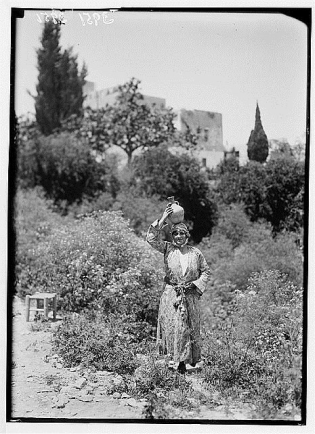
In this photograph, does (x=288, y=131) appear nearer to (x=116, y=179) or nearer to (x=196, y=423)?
(x=116, y=179)

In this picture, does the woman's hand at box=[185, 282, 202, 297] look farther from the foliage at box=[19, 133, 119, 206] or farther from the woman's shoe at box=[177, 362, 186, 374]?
the foliage at box=[19, 133, 119, 206]

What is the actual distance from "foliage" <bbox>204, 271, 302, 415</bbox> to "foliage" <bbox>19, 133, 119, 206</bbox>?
1220 mm

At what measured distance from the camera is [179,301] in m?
4.42

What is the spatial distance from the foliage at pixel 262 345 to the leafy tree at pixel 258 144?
2.61ft

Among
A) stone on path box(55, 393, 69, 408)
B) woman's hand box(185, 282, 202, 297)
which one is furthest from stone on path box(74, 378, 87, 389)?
woman's hand box(185, 282, 202, 297)

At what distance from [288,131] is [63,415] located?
2402mm

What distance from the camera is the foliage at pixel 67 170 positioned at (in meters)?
4.70

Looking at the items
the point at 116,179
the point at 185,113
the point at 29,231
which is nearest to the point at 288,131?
the point at 185,113

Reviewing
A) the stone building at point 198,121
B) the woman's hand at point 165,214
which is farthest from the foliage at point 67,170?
the woman's hand at point 165,214

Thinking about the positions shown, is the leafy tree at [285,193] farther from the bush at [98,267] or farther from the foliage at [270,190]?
the bush at [98,267]

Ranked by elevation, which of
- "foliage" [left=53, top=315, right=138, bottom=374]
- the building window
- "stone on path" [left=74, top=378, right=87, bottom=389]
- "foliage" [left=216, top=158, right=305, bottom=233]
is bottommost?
"stone on path" [left=74, top=378, right=87, bottom=389]

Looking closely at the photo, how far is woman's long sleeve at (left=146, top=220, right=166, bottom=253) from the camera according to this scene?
14.6 ft

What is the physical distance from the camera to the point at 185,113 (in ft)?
15.2

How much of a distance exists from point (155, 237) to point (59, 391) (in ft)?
3.94
